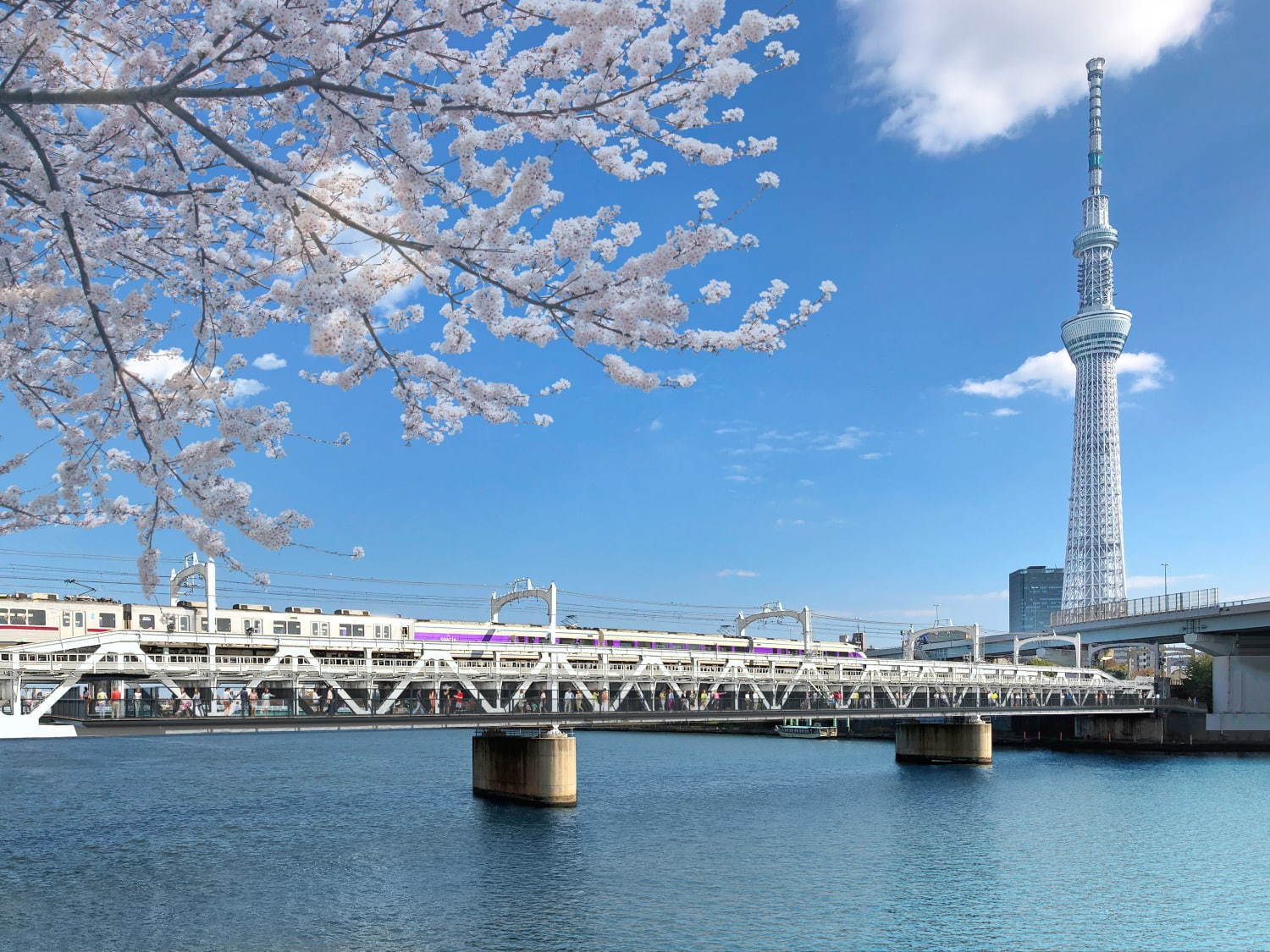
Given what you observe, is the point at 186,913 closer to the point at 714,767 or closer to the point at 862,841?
the point at 862,841

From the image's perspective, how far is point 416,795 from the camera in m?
58.4

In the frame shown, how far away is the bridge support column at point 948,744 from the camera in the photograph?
82.9 meters

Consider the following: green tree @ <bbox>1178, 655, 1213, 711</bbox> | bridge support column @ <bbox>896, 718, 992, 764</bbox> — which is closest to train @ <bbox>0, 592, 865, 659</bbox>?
bridge support column @ <bbox>896, 718, 992, 764</bbox>

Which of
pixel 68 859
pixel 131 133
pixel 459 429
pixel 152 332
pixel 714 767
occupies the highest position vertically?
pixel 131 133

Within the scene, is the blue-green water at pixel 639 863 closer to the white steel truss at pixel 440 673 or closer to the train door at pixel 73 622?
the white steel truss at pixel 440 673

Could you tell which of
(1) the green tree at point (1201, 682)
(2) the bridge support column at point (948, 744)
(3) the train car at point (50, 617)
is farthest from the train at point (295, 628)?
(1) the green tree at point (1201, 682)

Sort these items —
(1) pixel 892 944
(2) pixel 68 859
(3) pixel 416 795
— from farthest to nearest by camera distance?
(3) pixel 416 795, (2) pixel 68 859, (1) pixel 892 944

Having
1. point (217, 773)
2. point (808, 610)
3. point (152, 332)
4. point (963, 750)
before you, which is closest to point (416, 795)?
point (217, 773)

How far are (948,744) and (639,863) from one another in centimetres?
5216

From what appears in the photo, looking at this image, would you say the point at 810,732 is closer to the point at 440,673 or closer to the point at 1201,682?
the point at 1201,682

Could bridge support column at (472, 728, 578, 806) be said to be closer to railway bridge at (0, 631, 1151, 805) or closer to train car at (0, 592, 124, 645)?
railway bridge at (0, 631, 1151, 805)

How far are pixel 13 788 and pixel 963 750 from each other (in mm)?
65581

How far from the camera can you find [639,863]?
38.4 metres

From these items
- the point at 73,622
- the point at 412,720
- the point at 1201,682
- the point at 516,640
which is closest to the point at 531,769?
the point at 412,720
